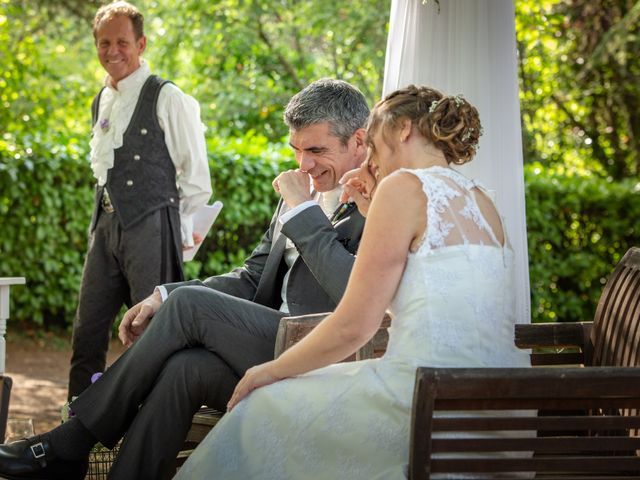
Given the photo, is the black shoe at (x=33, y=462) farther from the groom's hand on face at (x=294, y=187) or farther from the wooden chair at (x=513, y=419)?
the wooden chair at (x=513, y=419)

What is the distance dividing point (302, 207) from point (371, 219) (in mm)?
698

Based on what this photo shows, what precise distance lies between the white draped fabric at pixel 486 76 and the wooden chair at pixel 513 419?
1287 mm

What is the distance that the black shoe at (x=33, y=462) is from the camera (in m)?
2.72

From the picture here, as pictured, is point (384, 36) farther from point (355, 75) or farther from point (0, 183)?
point (0, 183)

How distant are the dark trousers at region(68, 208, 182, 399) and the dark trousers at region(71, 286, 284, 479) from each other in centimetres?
151

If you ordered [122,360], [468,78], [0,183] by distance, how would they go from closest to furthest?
[122,360] < [468,78] < [0,183]

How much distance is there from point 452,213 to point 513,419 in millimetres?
507

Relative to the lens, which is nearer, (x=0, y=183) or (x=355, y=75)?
(x=0, y=183)

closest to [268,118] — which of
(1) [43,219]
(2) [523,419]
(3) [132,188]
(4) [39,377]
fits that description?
(1) [43,219]

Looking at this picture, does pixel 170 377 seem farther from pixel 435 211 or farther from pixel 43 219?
pixel 43 219

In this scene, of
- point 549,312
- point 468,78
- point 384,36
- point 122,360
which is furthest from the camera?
point 384,36

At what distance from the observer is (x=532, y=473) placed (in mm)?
2154

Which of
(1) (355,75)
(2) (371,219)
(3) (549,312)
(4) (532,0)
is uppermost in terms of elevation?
(4) (532,0)

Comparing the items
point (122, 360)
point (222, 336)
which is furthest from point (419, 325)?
point (122, 360)
